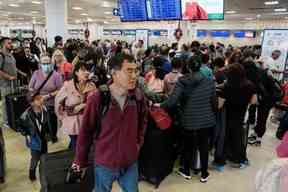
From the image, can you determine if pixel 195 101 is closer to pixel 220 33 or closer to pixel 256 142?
pixel 256 142

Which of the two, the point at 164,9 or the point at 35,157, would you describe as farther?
the point at 164,9

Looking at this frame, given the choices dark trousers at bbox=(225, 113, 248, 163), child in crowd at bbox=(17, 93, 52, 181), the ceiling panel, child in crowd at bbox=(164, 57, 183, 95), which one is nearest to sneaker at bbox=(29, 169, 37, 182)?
child in crowd at bbox=(17, 93, 52, 181)

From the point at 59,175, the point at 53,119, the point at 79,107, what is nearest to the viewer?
the point at 59,175

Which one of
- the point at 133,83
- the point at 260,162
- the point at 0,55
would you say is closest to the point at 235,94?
the point at 260,162

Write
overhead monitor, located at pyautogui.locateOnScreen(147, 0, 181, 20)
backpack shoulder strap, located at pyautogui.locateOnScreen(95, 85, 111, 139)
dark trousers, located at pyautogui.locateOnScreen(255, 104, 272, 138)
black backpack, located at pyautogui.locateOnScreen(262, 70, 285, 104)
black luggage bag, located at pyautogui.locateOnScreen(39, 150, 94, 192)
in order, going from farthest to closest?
overhead monitor, located at pyautogui.locateOnScreen(147, 0, 181, 20), dark trousers, located at pyautogui.locateOnScreen(255, 104, 272, 138), black backpack, located at pyautogui.locateOnScreen(262, 70, 285, 104), black luggage bag, located at pyautogui.locateOnScreen(39, 150, 94, 192), backpack shoulder strap, located at pyautogui.locateOnScreen(95, 85, 111, 139)

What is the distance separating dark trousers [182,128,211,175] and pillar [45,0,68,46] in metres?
7.29

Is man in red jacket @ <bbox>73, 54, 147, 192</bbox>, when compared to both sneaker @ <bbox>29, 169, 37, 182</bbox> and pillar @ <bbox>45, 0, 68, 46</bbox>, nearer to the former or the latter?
sneaker @ <bbox>29, 169, 37, 182</bbox>

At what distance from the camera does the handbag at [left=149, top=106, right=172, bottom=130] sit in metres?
3.37

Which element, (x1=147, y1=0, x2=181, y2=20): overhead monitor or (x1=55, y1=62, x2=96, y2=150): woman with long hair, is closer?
(x1=55, y1=62, x2=96, y2=150): woman with long hair

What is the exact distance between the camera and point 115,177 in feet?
6.96

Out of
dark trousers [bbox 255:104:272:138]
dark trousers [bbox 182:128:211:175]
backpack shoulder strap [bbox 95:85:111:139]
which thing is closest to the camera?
backpack shoulder strap [bbox 95:85:111:139]

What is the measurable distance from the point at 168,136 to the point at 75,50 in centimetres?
363

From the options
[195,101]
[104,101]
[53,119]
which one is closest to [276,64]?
[195,101]

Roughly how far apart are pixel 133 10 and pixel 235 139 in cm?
535
